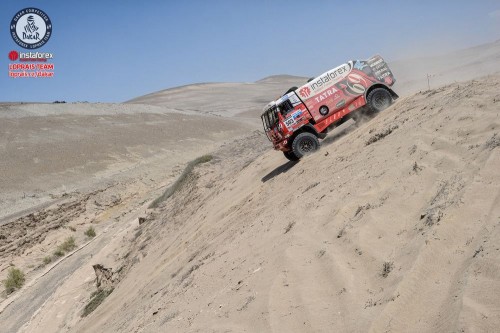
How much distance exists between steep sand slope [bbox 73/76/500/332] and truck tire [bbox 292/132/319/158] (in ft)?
11.7

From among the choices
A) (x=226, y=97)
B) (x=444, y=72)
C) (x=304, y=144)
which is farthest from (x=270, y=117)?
(x=226, y=97)

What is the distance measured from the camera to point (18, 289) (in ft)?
73.6

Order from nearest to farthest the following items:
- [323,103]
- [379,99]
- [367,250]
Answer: [367,250] < [323,103] < [379,99]

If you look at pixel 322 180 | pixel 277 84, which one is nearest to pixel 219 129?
pixel 322 180

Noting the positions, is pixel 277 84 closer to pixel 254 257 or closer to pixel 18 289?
pixel 18 289

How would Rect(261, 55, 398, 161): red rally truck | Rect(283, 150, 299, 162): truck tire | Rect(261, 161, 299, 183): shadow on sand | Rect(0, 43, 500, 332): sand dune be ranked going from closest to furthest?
Rect(0, 43, 500, 332): sand dune, Rect(261, 161, 299, 183): shadow on sand, Rect(261, 55, 398, 161): red rally truck, Rect(283, 150, 299, 162): truck tire

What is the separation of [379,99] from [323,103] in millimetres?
2182

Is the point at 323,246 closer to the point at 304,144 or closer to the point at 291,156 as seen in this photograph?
the point at 304,144

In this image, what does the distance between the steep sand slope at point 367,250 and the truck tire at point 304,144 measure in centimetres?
358

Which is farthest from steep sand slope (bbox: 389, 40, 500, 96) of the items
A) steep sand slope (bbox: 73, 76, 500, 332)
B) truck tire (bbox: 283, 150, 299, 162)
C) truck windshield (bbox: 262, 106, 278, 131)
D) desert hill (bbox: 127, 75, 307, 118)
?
desert hill (bbox: 127, 75, 307, 118)

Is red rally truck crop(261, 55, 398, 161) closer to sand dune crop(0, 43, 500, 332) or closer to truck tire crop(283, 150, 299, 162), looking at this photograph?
truck tire crop(283, 150, 299, 162)

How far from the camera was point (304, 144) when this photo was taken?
17219 millimetres

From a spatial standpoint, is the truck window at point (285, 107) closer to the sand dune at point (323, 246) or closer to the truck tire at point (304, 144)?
the truck tire at point (304, 144)

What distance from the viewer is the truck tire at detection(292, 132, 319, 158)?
17.0 metres
